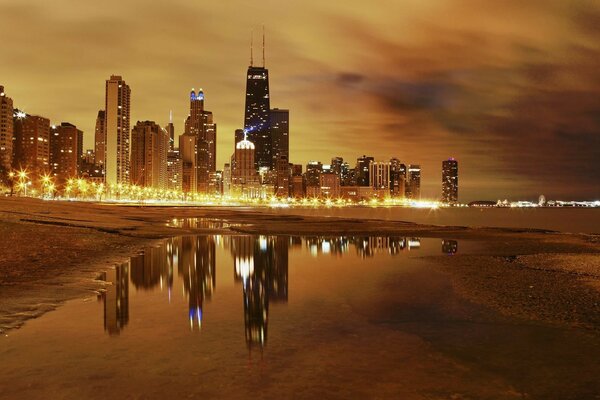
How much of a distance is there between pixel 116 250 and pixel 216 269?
811 cm

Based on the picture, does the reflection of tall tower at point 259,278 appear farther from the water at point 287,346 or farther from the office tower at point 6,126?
the office tower at point 6,126

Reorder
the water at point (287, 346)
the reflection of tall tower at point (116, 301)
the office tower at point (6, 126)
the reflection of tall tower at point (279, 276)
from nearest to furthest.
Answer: the water at point (287, 346), the reflection of tall tower at point (116, 301), the reflection of tall tower at point (279, 276), the office tower at point (6, 126)

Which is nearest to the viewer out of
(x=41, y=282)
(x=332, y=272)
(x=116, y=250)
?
(x=41, y=282)

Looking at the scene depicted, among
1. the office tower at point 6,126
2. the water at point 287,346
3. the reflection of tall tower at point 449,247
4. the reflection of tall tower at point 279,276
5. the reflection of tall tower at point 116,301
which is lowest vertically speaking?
the reflection of tall tower at point 449,247

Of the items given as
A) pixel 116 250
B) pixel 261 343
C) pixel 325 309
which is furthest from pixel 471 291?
pixel 116 250

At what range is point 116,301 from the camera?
15.5 metres

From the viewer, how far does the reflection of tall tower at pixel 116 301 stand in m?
12.6

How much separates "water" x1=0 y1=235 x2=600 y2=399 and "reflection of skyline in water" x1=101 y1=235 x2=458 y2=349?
0.12m

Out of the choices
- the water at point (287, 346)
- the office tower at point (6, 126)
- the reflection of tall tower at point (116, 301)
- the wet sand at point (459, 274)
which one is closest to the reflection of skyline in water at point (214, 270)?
the reflection of tall tower at point (116, 301)

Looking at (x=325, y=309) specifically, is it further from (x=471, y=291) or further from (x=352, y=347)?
(x=471, y=291)

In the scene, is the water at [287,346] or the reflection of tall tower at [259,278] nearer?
the water at [287,346]

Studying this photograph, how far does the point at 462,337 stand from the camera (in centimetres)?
1214

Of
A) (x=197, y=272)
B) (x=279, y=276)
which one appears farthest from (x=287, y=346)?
(x=197, y=272)

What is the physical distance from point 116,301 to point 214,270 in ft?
25.8
